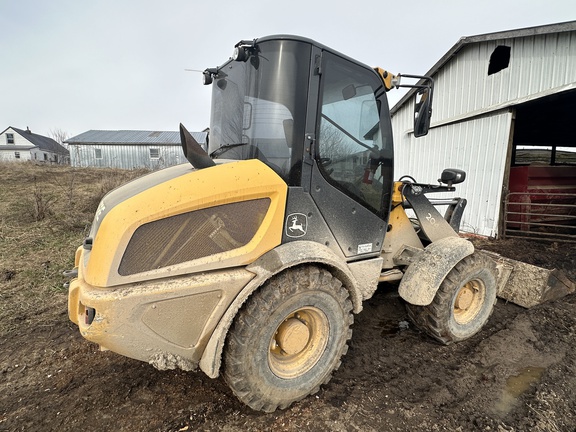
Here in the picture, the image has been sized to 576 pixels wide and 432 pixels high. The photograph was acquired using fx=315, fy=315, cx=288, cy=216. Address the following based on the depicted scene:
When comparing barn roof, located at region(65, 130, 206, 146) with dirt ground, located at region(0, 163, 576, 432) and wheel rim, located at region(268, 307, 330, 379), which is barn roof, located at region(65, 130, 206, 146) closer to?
dirt ground, located at region(0, 163, 576, 432)

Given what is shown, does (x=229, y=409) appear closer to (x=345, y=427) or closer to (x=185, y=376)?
(x=185, y=376)

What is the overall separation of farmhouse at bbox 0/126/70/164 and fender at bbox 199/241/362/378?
51043 mm

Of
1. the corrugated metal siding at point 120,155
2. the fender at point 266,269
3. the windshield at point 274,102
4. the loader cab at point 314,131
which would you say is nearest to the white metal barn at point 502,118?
the loader cab at point 314,131

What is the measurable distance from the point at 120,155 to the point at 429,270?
32.5 m

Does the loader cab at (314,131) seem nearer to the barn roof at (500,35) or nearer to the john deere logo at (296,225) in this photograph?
the john deere logo at (296,225)

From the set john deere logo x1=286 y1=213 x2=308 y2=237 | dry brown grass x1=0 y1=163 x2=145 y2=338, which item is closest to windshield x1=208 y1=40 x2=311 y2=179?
john deere logo x1=286 y1=213 x2=308 y2=237

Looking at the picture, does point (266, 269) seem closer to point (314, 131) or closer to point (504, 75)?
point (314, 131)

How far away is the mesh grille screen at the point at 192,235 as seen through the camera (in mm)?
1842

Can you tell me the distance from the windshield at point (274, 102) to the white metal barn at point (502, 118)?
22.4 feet

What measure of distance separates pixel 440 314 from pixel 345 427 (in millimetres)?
1483

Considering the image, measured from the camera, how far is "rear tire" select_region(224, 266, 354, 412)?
204 centimetres

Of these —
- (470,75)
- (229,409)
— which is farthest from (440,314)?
(470,75)

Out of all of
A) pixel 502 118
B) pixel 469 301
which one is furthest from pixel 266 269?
pixel 502 118

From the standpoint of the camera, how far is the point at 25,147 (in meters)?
45.8
